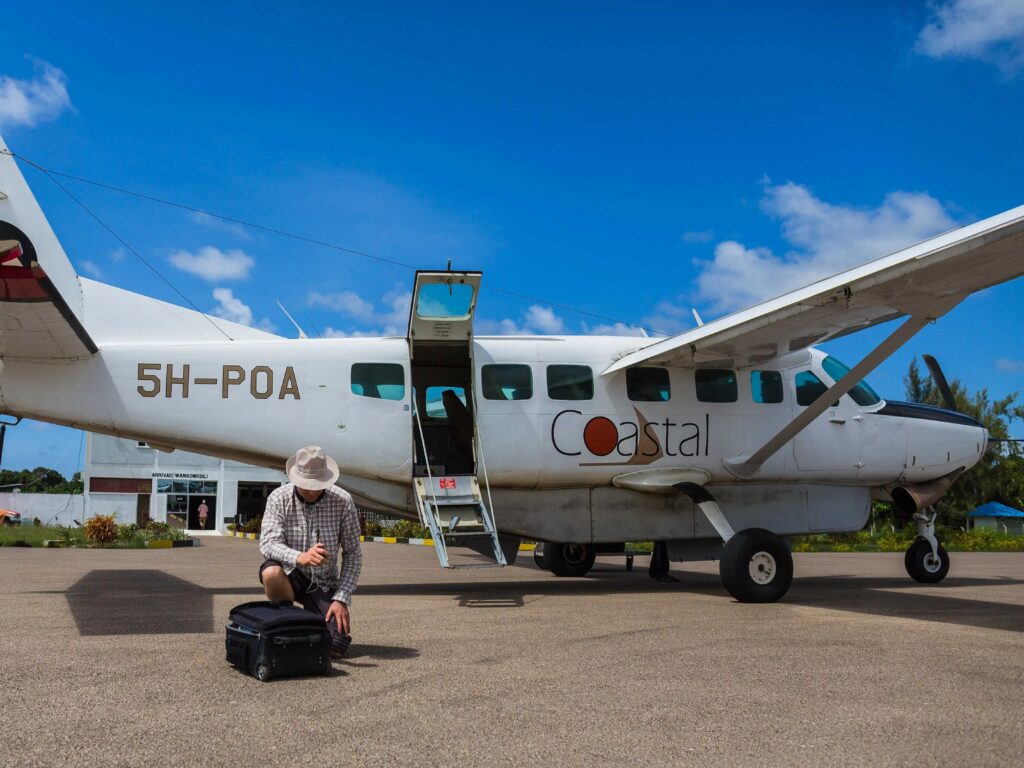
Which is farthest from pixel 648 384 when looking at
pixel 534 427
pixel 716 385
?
pixel 534 427

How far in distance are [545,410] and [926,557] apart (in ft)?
19.8

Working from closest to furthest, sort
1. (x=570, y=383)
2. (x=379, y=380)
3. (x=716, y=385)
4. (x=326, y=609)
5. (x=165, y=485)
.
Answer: (x=326, y=609)
(x=379, y=380)
(x=570, y=383)
(x=716, y=385)
(x=165, y=485)

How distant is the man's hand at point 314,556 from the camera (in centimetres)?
533

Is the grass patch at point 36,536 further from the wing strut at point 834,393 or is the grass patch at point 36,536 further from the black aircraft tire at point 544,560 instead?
the wing strut at point 834,393

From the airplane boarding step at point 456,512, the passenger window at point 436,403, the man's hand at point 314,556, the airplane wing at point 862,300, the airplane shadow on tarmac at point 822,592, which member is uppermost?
the airplane wing at point 862,300

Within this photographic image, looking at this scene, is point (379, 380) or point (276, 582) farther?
point (379, 380)

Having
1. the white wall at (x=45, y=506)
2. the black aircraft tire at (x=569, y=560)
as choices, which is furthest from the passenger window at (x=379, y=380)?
the white wall at (x=45, y=506)

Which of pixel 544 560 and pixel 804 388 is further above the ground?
pixel 804 388

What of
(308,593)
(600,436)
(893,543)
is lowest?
(893,543)

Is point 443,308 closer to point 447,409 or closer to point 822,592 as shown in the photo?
point 447,409

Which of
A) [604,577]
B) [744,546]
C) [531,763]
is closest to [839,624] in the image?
[744,546]

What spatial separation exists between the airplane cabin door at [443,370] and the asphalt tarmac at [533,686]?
2897 millimetres

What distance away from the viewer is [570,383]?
11328 mm

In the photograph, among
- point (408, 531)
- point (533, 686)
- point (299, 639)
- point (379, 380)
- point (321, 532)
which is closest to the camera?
point (533, 686)
